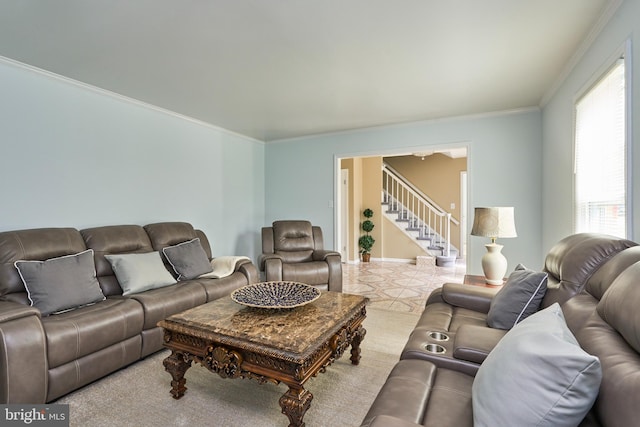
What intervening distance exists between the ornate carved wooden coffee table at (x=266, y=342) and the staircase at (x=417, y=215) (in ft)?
17.3

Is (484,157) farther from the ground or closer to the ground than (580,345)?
farther from the ground

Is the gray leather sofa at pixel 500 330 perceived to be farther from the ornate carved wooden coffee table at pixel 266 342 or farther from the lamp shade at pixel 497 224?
the lamp shade at pixel 497 224

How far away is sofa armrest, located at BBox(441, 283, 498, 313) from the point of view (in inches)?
89.0

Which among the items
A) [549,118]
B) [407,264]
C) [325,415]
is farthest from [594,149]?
[407,264]

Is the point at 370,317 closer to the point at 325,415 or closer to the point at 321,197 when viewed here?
the point at 325,415

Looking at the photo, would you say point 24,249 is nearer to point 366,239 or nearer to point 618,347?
point 618,347

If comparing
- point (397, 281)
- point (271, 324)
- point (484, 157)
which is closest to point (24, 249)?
point (271, 324)

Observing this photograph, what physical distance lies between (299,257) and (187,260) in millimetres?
1550

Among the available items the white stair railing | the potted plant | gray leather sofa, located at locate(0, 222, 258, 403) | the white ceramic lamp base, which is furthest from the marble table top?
the white stair railing

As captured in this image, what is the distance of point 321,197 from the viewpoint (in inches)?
212

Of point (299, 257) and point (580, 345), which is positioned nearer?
point (580, 345)

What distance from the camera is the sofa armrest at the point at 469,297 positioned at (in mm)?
2262

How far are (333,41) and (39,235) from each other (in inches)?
109

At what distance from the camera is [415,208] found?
7840 millimetres
